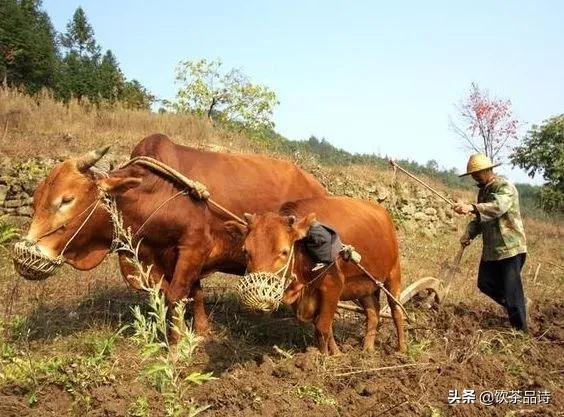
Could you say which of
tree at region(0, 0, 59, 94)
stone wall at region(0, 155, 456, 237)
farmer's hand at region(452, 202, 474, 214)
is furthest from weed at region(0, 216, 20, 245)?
tree at region(0, 0, 59, 94)

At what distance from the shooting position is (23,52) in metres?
35.2

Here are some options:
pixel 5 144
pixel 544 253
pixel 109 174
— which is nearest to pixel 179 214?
pixel 109 174

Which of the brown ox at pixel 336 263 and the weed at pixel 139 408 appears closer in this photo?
the weed at pixel 139 408

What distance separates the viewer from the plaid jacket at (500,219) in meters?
5.84

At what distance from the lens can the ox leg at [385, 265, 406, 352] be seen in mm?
5836

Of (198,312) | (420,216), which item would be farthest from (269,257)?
(420,216)

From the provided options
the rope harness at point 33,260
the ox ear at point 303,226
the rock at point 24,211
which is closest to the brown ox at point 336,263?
the ox ear at point 303,226

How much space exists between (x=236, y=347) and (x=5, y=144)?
9456mm

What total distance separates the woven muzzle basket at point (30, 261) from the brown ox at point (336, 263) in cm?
170

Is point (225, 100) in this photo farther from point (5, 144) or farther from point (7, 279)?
point (7, 279)

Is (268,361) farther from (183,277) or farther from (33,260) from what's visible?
(33,260)

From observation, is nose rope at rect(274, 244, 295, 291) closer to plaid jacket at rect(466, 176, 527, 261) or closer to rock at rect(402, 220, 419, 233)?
plaid jacket at rect(466, 176, 527, 261)

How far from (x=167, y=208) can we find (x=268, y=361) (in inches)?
69.0

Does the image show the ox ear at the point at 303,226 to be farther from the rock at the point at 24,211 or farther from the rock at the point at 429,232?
the rock at the point at 429,232
